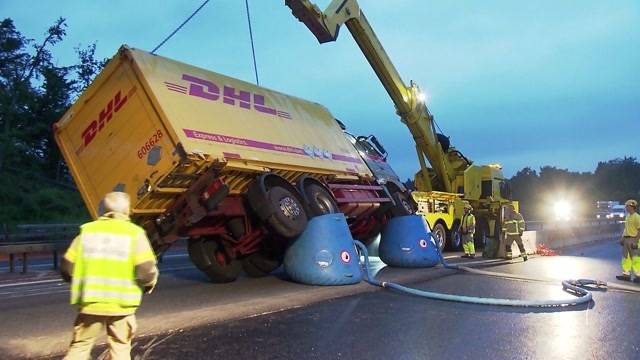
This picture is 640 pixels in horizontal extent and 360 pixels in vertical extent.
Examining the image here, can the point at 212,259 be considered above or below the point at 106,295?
below

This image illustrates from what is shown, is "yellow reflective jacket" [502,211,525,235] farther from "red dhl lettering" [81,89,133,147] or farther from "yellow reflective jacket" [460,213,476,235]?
"red dhl lettering" [81,89,133,147]

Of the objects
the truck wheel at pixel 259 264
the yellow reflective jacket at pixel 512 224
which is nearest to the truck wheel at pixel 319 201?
the truck wheel at pixel 259 264

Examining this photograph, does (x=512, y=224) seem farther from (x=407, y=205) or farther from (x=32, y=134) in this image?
(x=32, y=134)

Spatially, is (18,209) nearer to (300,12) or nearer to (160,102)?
(300,12)

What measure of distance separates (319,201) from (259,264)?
1745 mm

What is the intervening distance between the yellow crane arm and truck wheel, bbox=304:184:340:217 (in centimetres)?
483

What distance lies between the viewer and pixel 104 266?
354cm

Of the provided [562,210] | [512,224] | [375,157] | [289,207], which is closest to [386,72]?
[375,157]

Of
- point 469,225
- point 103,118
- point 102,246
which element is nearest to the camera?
point 102,246

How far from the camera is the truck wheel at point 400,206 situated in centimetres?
1178

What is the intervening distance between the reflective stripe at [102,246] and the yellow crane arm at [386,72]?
9.72m

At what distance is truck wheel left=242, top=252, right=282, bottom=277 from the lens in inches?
400

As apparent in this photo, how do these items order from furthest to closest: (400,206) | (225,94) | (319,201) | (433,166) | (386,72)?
(433,166) → (386,72) → (400,206) → (319,201) → (225,94)

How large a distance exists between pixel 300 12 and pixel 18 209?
23.9 m
